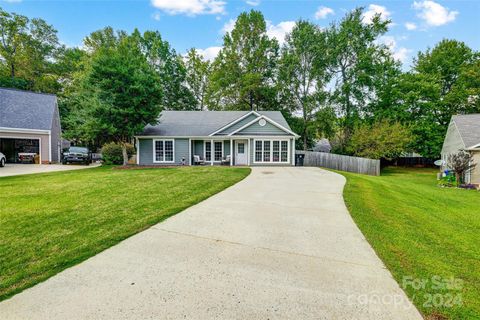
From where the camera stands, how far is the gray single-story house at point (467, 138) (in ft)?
53.3

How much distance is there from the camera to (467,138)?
17.5 meters

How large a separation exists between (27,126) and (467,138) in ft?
113

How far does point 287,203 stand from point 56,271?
17.3ft

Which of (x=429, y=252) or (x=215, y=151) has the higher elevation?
(x=215, y=151)

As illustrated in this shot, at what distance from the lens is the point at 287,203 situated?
6.67 m

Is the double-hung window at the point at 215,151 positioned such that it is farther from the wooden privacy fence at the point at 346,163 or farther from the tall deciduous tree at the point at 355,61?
the tall deciduous tree at the point at 355,61

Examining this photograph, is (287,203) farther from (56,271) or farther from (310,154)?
(310,154)

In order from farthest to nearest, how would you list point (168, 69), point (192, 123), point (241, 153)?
point (168, 69) → point (192, 123) → point (241, 153)

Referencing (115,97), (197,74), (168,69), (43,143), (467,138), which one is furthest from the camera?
(197,74)

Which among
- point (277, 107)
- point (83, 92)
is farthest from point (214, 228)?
point (277, 107)

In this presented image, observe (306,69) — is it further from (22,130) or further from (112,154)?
(22,130)

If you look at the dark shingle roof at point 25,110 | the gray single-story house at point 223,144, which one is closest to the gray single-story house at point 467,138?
the gray single-story house at point 223,144

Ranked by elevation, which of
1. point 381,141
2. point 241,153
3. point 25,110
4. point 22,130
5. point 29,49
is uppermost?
point 29,49

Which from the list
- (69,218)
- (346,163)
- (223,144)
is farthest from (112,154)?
(346,163)
